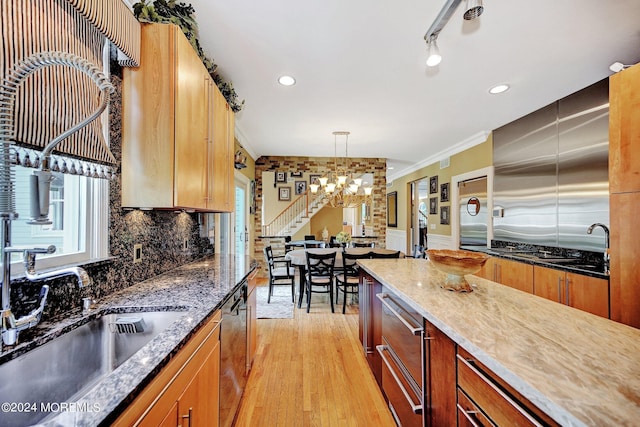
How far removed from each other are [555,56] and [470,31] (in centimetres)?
97

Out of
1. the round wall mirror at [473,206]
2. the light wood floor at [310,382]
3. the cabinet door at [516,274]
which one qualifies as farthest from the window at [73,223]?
the round wall mirror at [473,206]

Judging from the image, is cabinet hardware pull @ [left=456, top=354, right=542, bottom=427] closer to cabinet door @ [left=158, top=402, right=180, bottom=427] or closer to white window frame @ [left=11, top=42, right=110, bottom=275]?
cabinet door @ [left=158, top=402, right=180, bottom=427]

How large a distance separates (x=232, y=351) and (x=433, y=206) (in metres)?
5.61

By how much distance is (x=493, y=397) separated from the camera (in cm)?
89

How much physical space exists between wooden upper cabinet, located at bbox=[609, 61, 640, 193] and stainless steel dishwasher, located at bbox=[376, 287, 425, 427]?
1.81 meters

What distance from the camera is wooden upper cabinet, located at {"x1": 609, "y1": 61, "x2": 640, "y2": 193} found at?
1.88 m

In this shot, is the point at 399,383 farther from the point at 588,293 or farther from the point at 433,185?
the point at 433,185

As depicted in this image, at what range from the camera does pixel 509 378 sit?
31.3 inches

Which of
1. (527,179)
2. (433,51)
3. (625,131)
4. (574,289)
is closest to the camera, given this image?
(625,131)

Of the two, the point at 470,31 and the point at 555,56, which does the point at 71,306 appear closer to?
the point at 470,31

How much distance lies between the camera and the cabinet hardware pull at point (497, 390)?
752mm

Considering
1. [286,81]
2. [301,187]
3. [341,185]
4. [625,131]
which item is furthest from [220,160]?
[301,187]

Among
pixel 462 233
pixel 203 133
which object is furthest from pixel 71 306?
pixel 462 233

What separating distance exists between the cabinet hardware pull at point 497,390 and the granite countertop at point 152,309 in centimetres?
103
